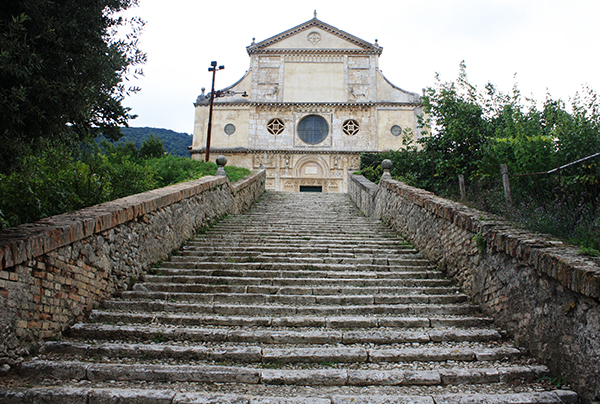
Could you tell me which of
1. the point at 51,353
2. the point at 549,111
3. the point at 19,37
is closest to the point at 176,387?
the point at 51,353

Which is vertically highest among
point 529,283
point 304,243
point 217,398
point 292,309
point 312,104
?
point 312,104

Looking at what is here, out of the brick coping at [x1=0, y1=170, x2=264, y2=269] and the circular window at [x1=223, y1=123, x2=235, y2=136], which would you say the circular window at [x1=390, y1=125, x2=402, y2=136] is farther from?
the brick coping at [x1=0, y1=170, x2=264, y2=269]

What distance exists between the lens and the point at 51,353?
4172 mm

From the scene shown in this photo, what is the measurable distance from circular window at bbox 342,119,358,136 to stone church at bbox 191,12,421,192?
6 centimetres

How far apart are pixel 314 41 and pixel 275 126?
627 cm

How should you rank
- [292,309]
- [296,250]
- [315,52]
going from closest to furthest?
[292,309]
[296,250]
[315,52]

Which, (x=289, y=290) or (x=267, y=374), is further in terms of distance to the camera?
(x=289, y=290)

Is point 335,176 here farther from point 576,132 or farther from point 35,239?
point 35,239

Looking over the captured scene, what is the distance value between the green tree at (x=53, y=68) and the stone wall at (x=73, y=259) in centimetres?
91

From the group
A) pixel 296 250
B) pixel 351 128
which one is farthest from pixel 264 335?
pixel 351 128

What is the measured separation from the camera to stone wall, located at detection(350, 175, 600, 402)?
3516 millimetres

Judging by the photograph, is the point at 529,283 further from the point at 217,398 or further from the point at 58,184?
the point at 58,184

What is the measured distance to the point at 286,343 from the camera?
4660 millimetres

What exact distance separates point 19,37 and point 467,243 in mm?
5626
